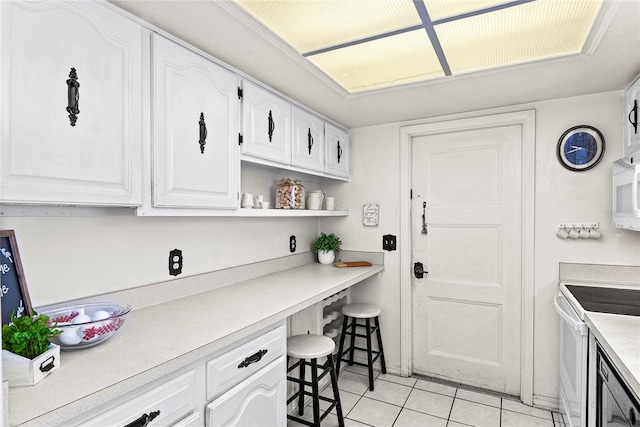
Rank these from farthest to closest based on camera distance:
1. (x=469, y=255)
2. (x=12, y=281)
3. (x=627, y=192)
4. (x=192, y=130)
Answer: (x=469, y=255), (x=627, y=192), (x=192, y=130), (x=12, y=281)

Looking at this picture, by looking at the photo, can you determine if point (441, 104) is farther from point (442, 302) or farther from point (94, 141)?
point (94, 141)

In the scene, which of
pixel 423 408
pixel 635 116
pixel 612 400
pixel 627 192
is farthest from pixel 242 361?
pixel 635 116

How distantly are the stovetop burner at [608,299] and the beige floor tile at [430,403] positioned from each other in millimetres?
1157

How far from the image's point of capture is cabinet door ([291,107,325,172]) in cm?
241

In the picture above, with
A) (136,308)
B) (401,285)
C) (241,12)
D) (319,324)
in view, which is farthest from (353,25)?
(401,285)

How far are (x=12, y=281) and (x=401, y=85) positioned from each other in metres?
2.13

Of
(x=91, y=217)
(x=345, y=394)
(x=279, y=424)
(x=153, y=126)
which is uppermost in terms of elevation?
(x=153, y=126)

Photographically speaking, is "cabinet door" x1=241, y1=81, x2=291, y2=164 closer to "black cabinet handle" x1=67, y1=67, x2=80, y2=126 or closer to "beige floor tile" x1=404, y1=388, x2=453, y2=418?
"black cabinet handle" x1=67, y1=67, x2=80, y2=126

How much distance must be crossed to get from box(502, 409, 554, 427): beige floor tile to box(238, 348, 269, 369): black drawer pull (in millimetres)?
1780

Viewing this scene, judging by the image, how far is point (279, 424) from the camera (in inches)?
70.2

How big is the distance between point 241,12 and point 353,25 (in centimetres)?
51

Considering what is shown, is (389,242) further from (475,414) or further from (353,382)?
(475,414)

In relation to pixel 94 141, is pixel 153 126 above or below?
above

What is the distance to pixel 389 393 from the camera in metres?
2.76
